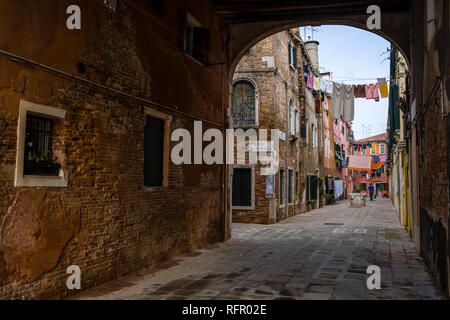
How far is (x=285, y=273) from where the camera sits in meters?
6.80

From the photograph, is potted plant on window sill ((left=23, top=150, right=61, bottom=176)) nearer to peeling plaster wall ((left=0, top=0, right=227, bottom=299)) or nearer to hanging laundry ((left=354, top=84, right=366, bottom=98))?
peeling plaster wall ((left=0, top=0, right=227, bottom=299))

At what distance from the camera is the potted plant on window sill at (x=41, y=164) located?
4822 millimetres

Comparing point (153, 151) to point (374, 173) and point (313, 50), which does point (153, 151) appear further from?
point (374, 173)

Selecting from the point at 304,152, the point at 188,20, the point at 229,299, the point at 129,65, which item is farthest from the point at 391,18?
the point at 304,152

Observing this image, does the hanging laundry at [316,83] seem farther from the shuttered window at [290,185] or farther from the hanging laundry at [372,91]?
the shuttered window at [290,185]

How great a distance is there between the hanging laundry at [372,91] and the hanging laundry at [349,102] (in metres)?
1.14

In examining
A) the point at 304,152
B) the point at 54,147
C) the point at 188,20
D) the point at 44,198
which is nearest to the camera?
the point at 44,198

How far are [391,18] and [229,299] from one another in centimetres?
800

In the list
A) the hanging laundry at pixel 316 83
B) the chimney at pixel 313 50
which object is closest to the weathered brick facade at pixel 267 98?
the hanging laundry at pixel 316 83

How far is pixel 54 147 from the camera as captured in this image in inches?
206

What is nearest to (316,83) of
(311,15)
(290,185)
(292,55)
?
(292,55)

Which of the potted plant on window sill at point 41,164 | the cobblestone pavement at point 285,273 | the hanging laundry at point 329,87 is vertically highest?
the hanging laundry at point 329,87
